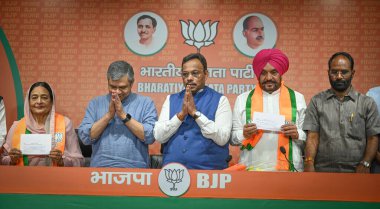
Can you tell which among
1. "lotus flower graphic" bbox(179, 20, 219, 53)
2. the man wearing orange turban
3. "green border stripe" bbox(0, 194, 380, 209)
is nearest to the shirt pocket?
the man wearing orange turban

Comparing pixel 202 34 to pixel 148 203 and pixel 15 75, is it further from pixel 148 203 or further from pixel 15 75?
pixel 148 203

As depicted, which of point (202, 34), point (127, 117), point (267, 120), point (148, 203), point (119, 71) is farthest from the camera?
point (202, 34)

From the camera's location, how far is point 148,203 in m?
2.51

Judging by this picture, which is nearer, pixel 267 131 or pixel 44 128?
pixel 267 131

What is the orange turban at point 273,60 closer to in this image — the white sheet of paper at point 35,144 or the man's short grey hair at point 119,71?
the man's short grey hair at point 119,71

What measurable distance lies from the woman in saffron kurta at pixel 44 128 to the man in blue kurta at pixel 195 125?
0.69 metres

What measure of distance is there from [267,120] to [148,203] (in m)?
0.96

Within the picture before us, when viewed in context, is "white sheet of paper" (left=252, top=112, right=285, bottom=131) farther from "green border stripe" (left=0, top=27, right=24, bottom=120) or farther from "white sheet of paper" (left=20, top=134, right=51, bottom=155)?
"green border stripe" (left=0, top=27, right=24, bottom=120)

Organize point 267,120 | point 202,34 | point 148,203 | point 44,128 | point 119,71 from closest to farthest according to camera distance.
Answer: point 148,203
point 267,120
point 119,71
point 44,128
point 202,34

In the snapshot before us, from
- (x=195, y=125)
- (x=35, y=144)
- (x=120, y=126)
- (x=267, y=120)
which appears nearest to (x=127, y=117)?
(x=120, y=126)

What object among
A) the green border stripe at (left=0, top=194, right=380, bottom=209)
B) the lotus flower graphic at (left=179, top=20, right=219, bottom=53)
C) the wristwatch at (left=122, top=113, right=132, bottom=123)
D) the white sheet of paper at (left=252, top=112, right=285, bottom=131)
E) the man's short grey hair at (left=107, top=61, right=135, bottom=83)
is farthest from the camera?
the lotus flower graphic at (left=179, top=20, right=219, bottom=53)

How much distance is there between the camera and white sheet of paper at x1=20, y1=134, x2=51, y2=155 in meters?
3.15

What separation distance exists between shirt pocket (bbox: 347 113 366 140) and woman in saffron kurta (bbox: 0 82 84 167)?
1.80m

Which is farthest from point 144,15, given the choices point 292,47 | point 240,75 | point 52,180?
point 52,180
